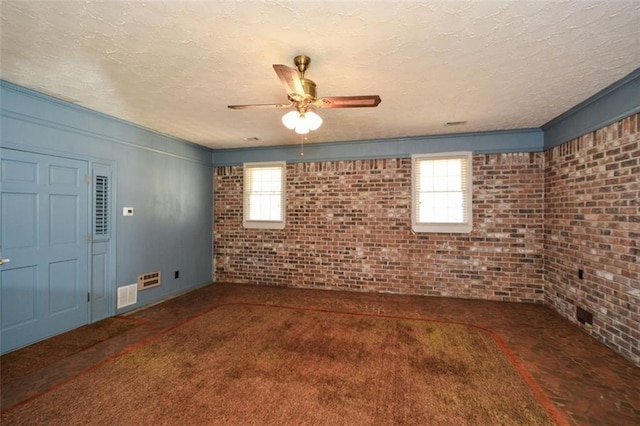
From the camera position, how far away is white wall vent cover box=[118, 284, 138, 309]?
13.3 ft

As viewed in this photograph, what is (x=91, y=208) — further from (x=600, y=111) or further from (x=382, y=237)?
(x=600, y=111)

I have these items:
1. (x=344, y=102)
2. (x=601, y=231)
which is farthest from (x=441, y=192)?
(x=344, y=102)

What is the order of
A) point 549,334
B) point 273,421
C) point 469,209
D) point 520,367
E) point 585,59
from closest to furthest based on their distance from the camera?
1. point 273,421
2. point 585,59
3. point 520,367
4. point 549,334
5. point 469,209

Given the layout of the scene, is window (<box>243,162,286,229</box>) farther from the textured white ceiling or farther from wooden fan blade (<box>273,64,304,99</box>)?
wooden fan blade (<box>273,64,304,99</box>)

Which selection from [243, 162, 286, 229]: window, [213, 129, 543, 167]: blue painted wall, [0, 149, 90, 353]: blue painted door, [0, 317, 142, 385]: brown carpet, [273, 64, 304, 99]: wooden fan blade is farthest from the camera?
[243, 162, 286, 229]: window

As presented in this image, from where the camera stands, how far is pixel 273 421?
1.99m

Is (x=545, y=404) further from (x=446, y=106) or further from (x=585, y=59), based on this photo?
(x=446, y=106)

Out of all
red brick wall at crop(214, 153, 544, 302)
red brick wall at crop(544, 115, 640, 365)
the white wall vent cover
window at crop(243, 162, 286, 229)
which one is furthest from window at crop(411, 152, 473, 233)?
the white wall vent cover

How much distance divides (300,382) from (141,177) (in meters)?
3.76

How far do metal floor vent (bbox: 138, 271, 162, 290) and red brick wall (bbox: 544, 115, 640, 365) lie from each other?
19.3 feet

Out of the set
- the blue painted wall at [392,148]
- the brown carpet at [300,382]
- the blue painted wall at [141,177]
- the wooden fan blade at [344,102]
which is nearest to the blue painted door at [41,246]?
the blue painted wall at [141,177]

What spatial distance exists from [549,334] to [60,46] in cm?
552

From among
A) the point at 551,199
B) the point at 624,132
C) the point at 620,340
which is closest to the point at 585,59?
the point at 624,132

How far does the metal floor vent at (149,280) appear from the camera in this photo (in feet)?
14.4
